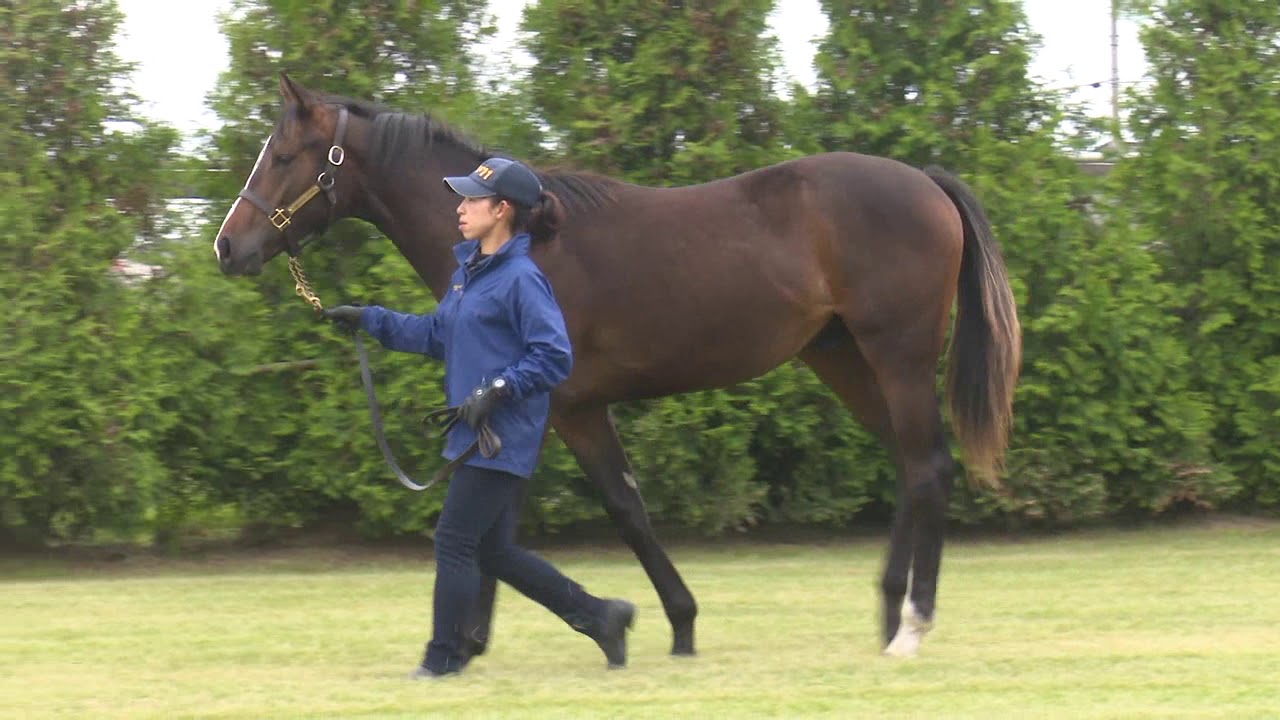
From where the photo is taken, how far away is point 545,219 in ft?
20.3

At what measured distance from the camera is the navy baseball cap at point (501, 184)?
5.61 meters

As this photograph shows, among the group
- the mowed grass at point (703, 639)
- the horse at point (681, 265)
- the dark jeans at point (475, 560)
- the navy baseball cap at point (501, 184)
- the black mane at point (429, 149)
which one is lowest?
the mowed grass at point (703, 639)

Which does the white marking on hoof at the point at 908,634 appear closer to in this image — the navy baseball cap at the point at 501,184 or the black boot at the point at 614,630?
the black boot at the point at 614,630

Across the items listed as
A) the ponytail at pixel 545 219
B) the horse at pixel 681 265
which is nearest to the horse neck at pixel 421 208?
the horse at pixel 681 265

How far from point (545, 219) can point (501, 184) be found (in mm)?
568

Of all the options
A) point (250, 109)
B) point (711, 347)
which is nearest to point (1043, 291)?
point (711, 347)

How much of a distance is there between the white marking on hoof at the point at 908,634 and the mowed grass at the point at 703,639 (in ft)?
0.24

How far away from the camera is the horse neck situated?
6.54m

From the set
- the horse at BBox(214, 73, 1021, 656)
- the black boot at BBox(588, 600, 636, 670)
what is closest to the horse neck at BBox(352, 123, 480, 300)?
the horse at BBox(214, 73, 1021, 656)

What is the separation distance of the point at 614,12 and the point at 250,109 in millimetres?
2222

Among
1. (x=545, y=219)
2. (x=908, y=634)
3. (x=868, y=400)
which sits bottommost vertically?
(x=908, y=634)

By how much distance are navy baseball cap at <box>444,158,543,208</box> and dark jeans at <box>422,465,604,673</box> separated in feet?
3.05

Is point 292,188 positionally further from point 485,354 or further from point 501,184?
point 485,354

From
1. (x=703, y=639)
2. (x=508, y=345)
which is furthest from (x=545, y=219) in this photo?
(x=703, y=639)
